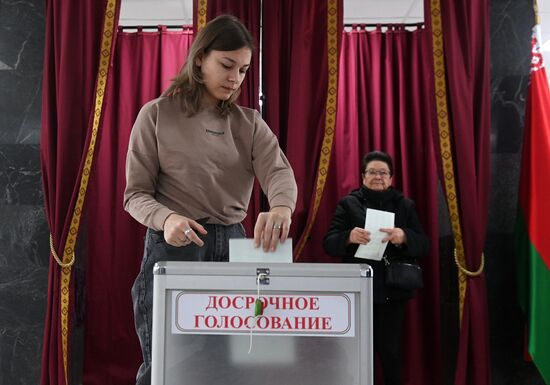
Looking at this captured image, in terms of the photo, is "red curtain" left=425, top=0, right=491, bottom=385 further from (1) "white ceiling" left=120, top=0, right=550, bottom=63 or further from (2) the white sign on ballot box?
(2) the white sign on ballot box

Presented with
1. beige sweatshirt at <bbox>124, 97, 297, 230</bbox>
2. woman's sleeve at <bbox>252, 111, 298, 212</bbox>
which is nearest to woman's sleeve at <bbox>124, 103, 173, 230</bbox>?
beige sweatshirt at <bbox>124, 97, 297, 230</bbox>

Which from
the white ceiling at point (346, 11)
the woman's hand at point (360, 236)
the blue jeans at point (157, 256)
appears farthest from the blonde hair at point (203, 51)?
the white ceiling at point (346, 11)

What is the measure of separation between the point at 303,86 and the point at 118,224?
1.34m

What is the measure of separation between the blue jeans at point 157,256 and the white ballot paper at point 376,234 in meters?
1.30

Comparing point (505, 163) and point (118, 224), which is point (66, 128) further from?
point (505, 163)

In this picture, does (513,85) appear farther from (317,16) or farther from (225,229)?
(225,229)

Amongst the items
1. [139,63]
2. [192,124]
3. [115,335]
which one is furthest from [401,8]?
[115,335]

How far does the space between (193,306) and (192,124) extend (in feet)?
1.98

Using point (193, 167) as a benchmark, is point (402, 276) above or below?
below

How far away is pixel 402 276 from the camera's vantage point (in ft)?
8.96

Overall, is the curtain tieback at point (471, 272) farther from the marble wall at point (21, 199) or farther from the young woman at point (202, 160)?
the marble wall at point (21, 199)

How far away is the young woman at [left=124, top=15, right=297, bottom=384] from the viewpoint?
60.6 inches

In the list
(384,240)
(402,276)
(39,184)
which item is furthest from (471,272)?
(39,184)

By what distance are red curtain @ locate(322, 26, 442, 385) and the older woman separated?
0.38m
